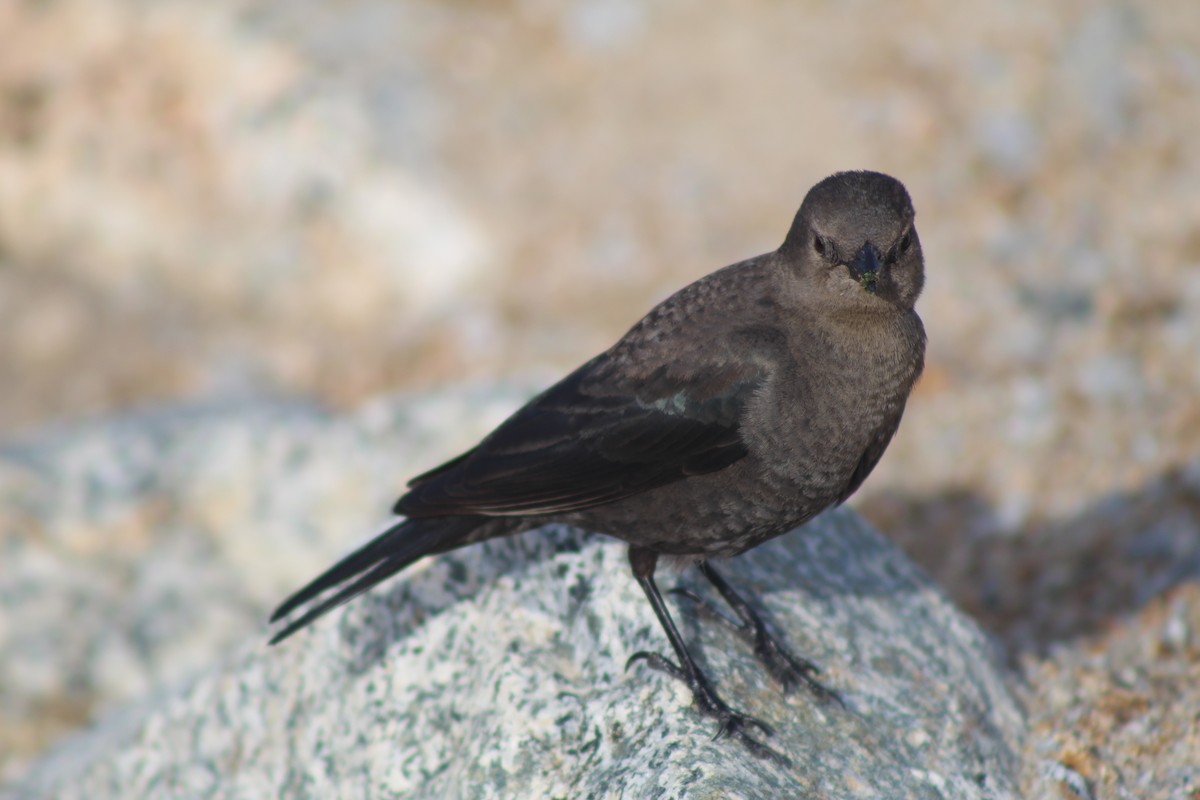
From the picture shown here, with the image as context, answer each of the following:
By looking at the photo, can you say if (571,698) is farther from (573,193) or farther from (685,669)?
(573,193)

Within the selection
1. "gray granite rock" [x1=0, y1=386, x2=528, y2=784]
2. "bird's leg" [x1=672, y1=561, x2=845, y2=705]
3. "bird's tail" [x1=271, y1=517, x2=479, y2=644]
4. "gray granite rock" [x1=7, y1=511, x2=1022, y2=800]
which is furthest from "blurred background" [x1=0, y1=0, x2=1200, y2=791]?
"bird's tail" [x1=271, y1=517, x2=479, y2=644]

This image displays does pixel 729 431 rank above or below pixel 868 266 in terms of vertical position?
below

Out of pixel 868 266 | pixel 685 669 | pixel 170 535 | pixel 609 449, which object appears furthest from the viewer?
pixel 170 535

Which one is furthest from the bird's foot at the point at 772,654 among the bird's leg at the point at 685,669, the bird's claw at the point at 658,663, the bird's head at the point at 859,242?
the bird's head at the point at 859,242

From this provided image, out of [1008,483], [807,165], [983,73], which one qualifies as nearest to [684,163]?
[807,165]

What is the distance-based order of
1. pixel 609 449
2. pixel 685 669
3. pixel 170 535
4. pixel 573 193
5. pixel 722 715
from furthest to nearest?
pixel 573 193, pixel 170 535, pixel 609 449, pixel 685 669, pixel 722 715

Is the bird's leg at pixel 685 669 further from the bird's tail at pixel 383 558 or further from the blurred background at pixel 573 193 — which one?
the blurred background at pixel 573 193

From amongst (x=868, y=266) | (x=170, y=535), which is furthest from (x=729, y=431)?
(x=170, y=535)
